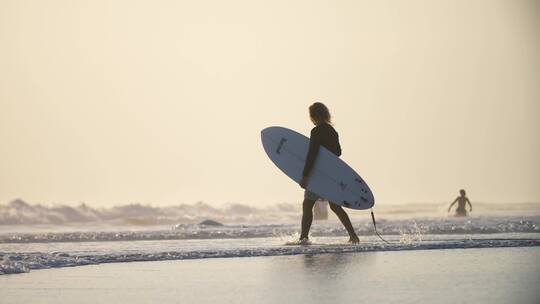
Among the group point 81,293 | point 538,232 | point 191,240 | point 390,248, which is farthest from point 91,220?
point 81,293

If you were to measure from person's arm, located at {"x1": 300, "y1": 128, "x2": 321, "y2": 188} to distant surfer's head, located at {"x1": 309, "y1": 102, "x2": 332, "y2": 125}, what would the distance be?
0.15 metres

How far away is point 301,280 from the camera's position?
29.6ft

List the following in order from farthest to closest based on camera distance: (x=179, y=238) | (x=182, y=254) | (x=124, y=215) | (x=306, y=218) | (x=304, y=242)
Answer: (x=124, y=215), (x=179, y=238), (x=306, y=218), (x=304, y=242), (x=182, y=254)

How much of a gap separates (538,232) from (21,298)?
10490 mm

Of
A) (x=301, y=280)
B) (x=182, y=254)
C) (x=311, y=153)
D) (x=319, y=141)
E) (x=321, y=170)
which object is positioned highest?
(x=319, y=141)

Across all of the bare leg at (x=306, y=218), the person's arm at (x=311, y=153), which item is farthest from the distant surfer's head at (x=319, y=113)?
the bare leg at (x=306, y=218)

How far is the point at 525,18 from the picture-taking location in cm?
4647

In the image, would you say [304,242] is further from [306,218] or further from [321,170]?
[321,170]

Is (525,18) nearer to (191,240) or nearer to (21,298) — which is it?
(191,240)

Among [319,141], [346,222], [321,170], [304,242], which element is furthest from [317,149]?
[304,242]

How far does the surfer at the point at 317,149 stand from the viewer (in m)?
13.9

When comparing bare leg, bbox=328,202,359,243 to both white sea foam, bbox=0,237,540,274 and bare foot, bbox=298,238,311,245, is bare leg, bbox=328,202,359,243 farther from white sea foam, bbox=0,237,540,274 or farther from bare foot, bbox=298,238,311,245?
white sea foam, bbox=0,237,540,274

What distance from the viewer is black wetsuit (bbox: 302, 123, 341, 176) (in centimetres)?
1407

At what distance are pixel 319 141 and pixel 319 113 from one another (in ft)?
1.25
